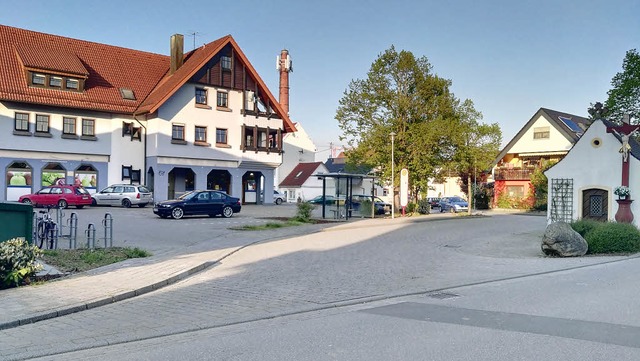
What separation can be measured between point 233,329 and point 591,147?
23.7 meters

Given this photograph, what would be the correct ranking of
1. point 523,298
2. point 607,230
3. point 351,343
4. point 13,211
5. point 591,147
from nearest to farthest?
point 351,343
point 523,298
point 13,211
point 607,230
point 591,147

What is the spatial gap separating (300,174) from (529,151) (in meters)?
27.7

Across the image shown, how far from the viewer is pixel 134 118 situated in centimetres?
4122

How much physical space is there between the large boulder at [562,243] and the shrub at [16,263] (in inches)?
535

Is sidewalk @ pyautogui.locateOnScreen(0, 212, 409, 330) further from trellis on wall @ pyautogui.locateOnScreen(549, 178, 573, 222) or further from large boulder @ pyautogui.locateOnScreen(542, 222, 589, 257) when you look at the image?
trellis on wall @ pyautogui.locateOnScreen(549, 178, 573, 222)

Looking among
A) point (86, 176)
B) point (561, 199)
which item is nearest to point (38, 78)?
point (86, 176)

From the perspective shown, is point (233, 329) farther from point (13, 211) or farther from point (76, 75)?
point (76, 75)

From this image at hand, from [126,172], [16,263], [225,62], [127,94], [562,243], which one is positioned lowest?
[562,243]

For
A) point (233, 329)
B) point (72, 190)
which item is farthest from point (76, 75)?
point (233, 329)

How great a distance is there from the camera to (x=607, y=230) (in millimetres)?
17422

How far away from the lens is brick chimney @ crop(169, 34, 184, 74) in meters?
45.1

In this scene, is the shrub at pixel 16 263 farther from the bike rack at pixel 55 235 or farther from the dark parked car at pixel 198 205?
the dark parked car at pixel 198 205

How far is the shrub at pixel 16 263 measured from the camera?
31.5 feet

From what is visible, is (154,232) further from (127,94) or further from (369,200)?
(127,94)
